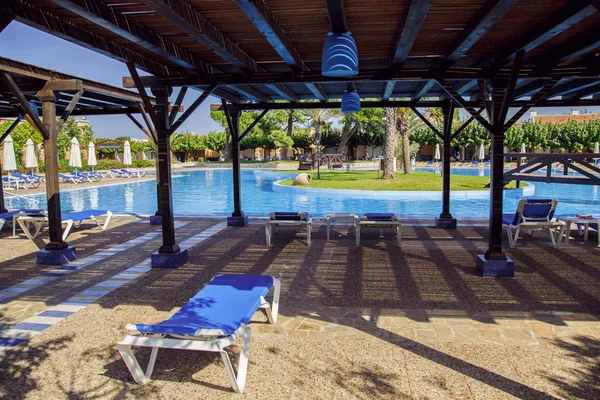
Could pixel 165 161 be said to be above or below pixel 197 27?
below

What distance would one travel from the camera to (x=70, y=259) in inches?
293

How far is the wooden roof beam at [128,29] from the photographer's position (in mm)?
3627

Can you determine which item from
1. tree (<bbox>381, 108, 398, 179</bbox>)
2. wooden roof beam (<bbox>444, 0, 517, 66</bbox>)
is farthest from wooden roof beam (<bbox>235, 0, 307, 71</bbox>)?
tree (<bbox>381, 108, 398, 179</bbox>)

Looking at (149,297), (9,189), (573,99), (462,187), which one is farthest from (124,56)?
(9,189)

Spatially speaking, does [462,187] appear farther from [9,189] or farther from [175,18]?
[9,189]

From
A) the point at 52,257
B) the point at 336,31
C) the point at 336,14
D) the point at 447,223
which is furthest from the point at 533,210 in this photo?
the point at 52,257

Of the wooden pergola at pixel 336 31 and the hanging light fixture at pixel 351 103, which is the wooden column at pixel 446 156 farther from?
the hanging light fixture at pixel 351 103

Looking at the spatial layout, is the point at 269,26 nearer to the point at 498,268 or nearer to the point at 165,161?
the point at 165,161

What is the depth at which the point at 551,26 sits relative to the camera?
447 centimetres

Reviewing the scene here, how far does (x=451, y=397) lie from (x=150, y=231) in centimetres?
831

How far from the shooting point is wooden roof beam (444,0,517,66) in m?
3.82

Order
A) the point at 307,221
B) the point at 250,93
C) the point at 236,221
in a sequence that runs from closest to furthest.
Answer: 1. the point at 307,221
2. the point at 250,93
3. the point at 236,221

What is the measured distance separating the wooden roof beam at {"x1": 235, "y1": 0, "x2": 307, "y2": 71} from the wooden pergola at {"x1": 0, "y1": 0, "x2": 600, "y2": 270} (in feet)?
0.04

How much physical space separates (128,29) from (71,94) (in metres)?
6.49
